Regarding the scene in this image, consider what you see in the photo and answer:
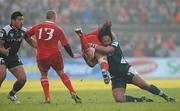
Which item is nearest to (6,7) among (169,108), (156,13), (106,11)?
(106,11)

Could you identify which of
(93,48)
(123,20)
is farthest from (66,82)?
(123,20)

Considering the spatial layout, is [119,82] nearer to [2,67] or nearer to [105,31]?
[105,31]

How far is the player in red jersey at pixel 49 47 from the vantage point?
15.9m

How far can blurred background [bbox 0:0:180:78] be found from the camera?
3556 cm

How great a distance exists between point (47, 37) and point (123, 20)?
2105 centimetres

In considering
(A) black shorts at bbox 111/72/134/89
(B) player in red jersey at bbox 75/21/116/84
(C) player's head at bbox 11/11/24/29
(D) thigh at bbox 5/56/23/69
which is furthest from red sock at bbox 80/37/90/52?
(D) thigh at bbox 5/56/23/69

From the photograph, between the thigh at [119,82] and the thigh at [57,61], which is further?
the thigh at [119,82]

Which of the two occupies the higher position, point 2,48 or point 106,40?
point 106,40

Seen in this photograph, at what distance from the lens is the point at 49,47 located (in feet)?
52.6

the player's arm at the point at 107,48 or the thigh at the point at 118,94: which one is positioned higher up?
the player's arm at the point at 107,48

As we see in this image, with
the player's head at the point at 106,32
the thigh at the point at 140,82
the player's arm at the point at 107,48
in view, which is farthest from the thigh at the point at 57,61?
the thigh at the point at 140,82

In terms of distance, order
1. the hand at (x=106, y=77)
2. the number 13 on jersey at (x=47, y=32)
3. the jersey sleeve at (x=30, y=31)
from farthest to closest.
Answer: the jersey sleeve at (x=30, y=31) → the number 13 on jersey at (x=47, y=32) → the hand at (x=106, y=77)

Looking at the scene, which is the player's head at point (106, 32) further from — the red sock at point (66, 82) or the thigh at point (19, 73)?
the thigh at point (19, 73)

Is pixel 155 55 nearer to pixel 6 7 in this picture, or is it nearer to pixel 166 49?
pixel 166 49
